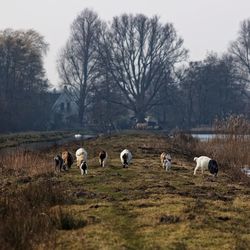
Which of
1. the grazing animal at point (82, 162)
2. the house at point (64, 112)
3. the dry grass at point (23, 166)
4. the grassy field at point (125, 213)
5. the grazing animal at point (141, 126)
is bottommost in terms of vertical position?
the grassy field at point (125, 213)

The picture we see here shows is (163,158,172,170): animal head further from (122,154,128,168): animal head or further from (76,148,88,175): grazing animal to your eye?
(76,148,88,175): grazing animal

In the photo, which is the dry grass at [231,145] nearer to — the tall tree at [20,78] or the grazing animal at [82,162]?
the grazing animal at [82,162]

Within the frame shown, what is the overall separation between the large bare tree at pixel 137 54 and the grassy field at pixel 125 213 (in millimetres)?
53184

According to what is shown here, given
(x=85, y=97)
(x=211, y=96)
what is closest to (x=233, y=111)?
(x=211, y=96)

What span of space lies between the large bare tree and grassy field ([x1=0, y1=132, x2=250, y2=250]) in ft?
174

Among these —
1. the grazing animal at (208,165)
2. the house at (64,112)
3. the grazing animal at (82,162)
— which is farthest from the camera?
the house at (64,112)

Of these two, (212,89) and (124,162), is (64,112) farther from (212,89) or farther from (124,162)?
(124,162)

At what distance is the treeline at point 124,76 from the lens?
203 feet

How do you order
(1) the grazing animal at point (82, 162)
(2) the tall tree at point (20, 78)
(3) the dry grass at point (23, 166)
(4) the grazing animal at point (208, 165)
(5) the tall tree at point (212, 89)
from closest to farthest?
(1) the grazing animal at point (82, 162) → (3) the dry grass at point (23, 166) → (4) the grazing animal at point (208, 165) → (2) the tall tree at point (20, 78) → (5) the tall tree at point (212, 89)

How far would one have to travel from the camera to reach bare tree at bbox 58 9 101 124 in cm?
7194

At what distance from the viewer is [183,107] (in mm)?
76812

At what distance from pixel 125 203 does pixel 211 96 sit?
67006 mm

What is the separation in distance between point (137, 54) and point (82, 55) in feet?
23.7

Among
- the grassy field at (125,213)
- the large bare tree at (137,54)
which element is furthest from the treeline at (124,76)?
the grassy field at (125,213)
